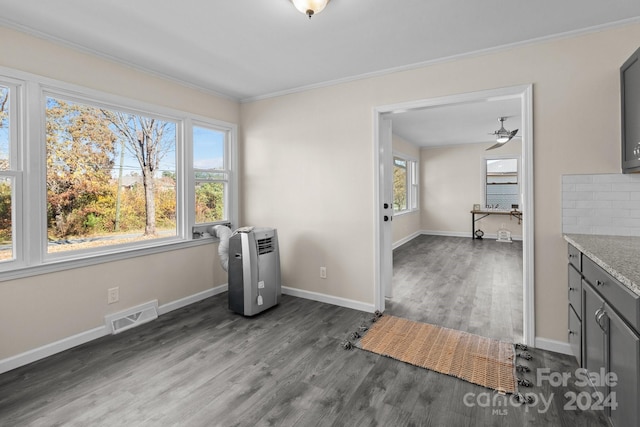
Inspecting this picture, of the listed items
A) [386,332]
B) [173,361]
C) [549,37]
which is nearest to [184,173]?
[173,361]

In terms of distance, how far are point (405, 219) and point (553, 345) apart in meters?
5.34

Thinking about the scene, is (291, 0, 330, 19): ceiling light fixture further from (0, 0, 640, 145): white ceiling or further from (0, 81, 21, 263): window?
(0, 81, 21, 263): window

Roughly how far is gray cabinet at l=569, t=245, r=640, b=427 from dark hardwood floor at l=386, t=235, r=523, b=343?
0.90 metres

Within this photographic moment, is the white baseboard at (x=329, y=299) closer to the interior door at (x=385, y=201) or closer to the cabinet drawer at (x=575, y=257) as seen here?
the interior door at (x=385, y=201)

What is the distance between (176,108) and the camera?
11.2 feet

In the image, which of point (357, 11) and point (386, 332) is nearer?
point (357, 11)

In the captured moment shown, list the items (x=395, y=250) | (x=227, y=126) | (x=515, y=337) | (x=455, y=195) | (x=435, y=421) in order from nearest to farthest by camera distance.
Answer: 1. (x=435, y=421)
2. (x=515, y=337)
3. (x=227, y=126)
4. (x=395, y=250)
5. (x=455, y=195)

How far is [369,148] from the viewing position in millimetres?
3271

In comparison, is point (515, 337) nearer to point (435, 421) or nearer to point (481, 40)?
point (435, 421)

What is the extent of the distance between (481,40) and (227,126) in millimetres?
2913

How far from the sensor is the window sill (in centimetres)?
231

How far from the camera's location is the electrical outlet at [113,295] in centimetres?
284

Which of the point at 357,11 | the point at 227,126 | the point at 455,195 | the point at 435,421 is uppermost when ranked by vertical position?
the point at 357,11

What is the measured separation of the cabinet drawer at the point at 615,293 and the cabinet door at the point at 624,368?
0.05m
